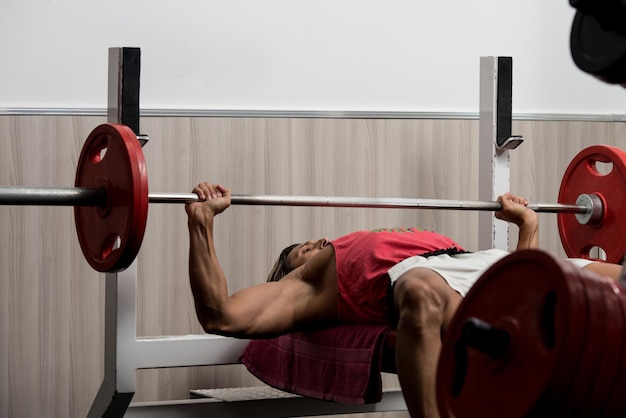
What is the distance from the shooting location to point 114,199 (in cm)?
196

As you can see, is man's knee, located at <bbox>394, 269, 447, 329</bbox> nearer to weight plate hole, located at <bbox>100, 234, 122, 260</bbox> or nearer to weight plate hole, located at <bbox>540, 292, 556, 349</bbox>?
weight plate hole, located at <bbox>100, 234, 122, 260</bbox>

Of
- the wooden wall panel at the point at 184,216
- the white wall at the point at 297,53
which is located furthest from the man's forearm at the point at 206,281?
the white wall at the point at 297,53

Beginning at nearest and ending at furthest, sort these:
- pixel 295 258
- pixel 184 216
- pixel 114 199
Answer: pixel 114 199
pixel 295 258
pixel 184 216

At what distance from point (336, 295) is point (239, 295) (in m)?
0.25

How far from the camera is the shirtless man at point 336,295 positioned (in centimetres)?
190

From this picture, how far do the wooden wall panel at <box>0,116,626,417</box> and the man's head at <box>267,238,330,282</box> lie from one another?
50cm

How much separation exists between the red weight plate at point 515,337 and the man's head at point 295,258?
1.41 m

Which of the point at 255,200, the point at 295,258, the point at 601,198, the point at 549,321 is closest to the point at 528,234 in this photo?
the point at 601,198

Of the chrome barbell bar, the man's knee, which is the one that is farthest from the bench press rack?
the man's knee

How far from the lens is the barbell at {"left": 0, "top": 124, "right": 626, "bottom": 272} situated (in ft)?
6.13

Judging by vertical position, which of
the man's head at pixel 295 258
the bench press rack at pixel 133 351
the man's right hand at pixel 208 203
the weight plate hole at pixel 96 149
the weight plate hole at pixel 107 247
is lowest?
the bench press rack at pixel 133 351

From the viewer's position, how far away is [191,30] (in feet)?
10.3

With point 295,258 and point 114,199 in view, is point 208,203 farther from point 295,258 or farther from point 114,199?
point 295,258

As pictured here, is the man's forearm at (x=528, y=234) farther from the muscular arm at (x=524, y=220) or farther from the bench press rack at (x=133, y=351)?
the bench press rack at (x=133, y=351)
